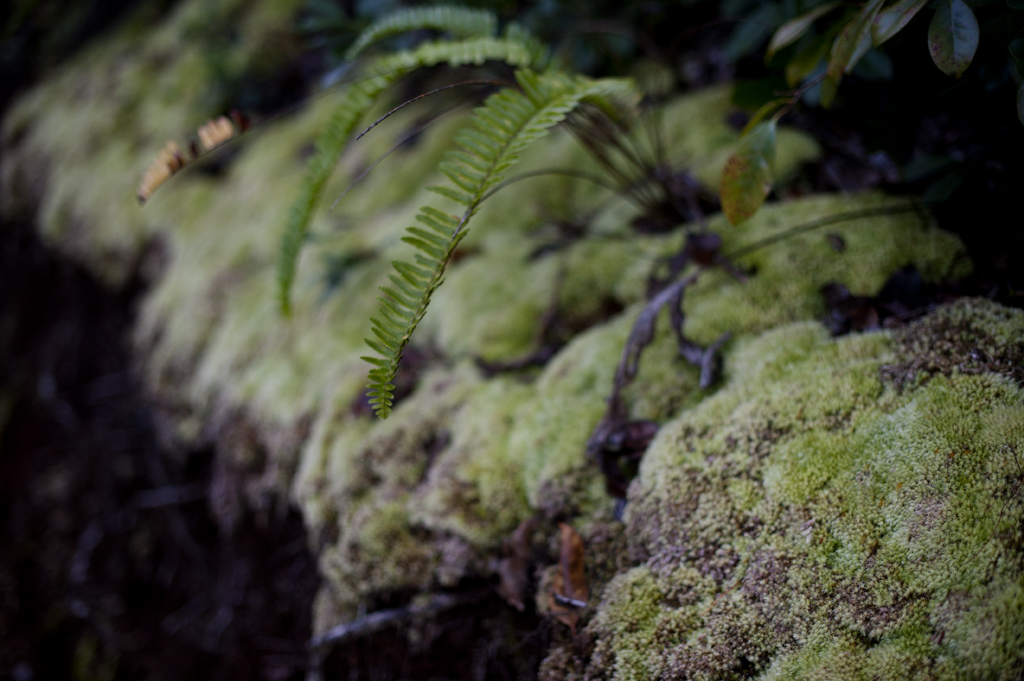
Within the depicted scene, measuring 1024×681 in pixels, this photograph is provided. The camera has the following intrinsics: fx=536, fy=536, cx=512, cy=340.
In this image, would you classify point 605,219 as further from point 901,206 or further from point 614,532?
point 614,532

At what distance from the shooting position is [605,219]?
2.63 meters

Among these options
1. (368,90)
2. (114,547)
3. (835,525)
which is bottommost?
(114,547)

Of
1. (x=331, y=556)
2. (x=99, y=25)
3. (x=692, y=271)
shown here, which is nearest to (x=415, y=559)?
(x=331, y=556)

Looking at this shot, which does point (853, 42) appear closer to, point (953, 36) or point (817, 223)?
point (953, 36)

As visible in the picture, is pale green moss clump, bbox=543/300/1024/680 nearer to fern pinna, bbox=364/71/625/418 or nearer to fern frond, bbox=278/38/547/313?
fern pinna, bbox=364/71/625/418

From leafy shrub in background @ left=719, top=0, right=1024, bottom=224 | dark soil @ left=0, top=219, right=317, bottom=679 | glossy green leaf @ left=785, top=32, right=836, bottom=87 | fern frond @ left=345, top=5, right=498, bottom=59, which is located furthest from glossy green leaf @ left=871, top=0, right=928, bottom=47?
dark soil @ left=0, top=219, right=317, bottom=679

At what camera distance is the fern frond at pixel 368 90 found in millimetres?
1873

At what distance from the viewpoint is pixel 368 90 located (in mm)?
2016

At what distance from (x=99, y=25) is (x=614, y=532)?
1249 cm

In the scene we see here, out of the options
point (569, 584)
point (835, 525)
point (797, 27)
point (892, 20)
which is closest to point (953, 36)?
point (892, 20)

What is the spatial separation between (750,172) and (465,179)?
0.77 metres

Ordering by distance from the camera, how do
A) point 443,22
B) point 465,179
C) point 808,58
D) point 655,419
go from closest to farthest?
point 465,179 → point 808,58 → point 655,419 → point 443,22

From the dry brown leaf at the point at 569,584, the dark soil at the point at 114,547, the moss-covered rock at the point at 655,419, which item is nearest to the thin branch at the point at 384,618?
the moss-covered rock at the point at 655,419

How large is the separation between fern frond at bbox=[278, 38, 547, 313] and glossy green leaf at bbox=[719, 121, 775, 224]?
0.83m
